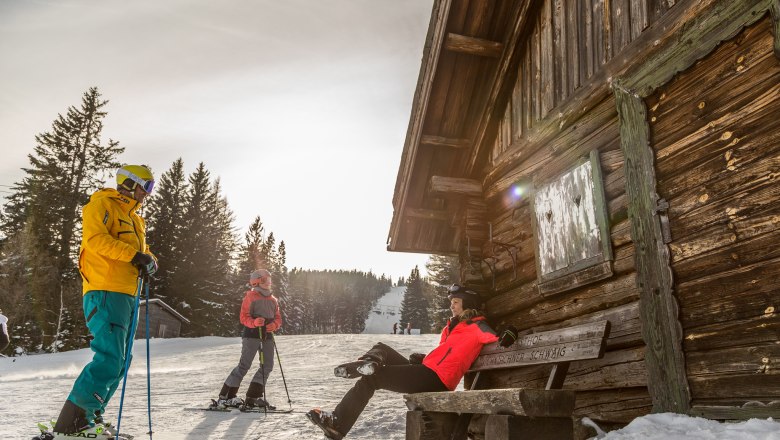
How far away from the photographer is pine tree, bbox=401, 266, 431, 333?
8494cm

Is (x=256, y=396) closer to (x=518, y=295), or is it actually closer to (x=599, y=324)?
(x=518, y=295)

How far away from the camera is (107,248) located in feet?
14.0

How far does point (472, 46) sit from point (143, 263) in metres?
4.51

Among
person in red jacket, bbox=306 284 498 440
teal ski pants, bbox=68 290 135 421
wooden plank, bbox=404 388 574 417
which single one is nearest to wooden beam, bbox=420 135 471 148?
person in red jacket, bbox=306 284 498 440

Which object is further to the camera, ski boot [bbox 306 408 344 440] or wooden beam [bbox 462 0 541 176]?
wooden beam [bbox 462 0 541 176]

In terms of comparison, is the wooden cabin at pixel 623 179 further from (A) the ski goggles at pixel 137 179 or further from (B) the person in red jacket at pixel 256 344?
(A) the ski goggles at pixel 137 179

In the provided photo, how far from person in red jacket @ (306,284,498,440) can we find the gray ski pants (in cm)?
311

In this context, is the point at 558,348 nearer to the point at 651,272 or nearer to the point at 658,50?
the point at 651,272

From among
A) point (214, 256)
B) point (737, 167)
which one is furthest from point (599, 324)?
point (214, 256)

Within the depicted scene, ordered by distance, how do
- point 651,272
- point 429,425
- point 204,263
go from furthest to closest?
point 204,263 < point 429,425 < point 651,272

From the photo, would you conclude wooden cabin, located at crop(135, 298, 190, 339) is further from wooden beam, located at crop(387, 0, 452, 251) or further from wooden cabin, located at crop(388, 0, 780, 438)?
wooden cabin, located at crop(388, 0, 780, 438)

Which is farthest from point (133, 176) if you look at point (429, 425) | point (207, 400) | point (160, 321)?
point (160, 321)

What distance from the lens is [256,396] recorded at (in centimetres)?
764

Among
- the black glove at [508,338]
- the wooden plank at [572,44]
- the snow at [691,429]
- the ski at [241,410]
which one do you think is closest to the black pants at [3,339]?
the ski at [241,410]
